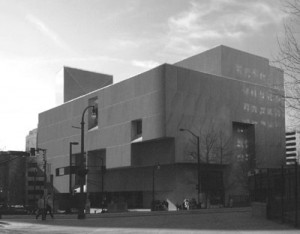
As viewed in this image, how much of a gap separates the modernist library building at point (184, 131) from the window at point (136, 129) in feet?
0.62

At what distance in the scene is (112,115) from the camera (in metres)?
96.2

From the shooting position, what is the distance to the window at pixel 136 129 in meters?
89.4

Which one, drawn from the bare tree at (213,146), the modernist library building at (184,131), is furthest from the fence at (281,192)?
the bare tree at (213,146)

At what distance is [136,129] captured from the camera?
90438 millimetres

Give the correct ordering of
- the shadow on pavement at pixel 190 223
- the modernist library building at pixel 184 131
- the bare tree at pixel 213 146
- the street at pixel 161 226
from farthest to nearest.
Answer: the bare tree at pixel 213 146
the modernist library building at pixel 184 131
the shadow on pavement at pixel 190 223
the street at pixel 161 226

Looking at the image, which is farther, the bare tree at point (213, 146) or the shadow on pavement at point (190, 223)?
the bare tree at point (213, 146)

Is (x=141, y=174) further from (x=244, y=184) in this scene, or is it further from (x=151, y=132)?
(x=244, y=184)

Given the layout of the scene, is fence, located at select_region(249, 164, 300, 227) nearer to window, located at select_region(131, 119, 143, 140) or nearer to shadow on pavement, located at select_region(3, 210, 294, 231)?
shadow on pavement, located at select_region(3, 210, 294, 231)

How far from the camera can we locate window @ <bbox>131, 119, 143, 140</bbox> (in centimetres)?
8944

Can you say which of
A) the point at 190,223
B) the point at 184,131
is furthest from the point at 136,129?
the point at 190,223

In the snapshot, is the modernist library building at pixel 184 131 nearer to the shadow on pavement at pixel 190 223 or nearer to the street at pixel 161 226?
the shadow on pavement at pixel 190 223

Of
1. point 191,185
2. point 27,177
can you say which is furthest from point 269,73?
point 27,177

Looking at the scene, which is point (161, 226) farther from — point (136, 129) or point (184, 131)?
point (136, 129)

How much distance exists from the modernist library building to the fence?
4955cm
